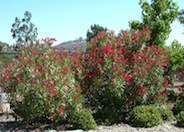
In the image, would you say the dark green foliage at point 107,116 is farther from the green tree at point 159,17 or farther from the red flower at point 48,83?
the green tree at point 159,17

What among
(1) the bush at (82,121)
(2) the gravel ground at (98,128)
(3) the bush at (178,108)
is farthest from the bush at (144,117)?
(3) the bush at (178,108)

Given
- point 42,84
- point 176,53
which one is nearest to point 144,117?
point 42,84

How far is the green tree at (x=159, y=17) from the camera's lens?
11.4 m

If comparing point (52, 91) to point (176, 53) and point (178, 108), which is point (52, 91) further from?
point (176, 53)

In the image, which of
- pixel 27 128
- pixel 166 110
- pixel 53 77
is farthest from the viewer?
pixel 166 110

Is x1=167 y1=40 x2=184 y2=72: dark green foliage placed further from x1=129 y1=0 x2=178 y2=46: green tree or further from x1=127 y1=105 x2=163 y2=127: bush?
x1=127 y1=105 x2=163 y2=127: bush

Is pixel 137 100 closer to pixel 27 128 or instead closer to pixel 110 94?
pixel 110 94

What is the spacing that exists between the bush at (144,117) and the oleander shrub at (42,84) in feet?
3.93

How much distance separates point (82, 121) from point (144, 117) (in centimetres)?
136

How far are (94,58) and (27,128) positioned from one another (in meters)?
2.09

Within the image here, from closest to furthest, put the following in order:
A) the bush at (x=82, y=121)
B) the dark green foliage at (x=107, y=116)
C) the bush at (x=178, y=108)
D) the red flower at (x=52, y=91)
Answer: the red flower at (x=52, y=91), the bush at (x=82, y=121), the dark green foliage at (x=107, y=116), the bush at (x=178, y=108)

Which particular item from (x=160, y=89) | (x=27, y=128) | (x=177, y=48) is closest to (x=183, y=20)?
(x=177, y=48)

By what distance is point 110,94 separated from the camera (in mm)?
7695

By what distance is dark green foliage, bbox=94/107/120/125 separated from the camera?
7.51 meters
